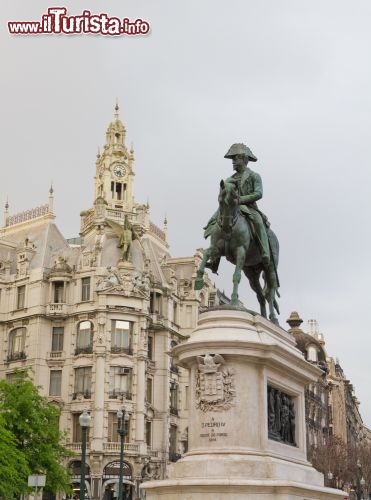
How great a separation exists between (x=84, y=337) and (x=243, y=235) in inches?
1749

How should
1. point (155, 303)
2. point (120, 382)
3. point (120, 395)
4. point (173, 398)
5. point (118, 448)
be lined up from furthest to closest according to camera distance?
point (155, 303)
point (173, 398)
point (120, 382)
point (120, 395)
point (118, 448)

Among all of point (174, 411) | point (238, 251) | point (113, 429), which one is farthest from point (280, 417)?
point (174, 411)

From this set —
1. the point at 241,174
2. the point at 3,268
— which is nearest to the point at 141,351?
the point at 3,268

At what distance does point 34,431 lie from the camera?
1531 inches

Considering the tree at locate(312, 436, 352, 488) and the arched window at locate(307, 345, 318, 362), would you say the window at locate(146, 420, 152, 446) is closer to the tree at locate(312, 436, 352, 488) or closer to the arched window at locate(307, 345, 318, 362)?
the tree at locate(312, 436, 352, 488)

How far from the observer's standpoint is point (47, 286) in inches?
2459

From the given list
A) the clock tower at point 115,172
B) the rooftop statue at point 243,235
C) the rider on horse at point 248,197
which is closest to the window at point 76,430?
the clock tower at point 115,172

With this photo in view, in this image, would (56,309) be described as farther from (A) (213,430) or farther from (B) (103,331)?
(A) (213,430)

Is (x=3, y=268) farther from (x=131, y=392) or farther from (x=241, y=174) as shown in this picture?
(x=241, y=174)

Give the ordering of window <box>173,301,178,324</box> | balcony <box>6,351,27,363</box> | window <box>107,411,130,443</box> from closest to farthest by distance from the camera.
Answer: window <box>107,411,130,443</box> → balcony <box>6,351,27,363</box> → window <box>173,301,178,324</box>

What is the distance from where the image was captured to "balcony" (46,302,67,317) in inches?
2402

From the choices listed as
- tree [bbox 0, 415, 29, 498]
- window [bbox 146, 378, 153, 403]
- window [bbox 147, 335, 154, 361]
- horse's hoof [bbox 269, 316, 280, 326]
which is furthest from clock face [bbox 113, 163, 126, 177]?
horse's hoof [bbox 269, 316, 280, 326]

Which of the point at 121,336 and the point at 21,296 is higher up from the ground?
the point at 21,296

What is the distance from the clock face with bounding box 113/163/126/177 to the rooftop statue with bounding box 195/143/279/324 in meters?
51.8
